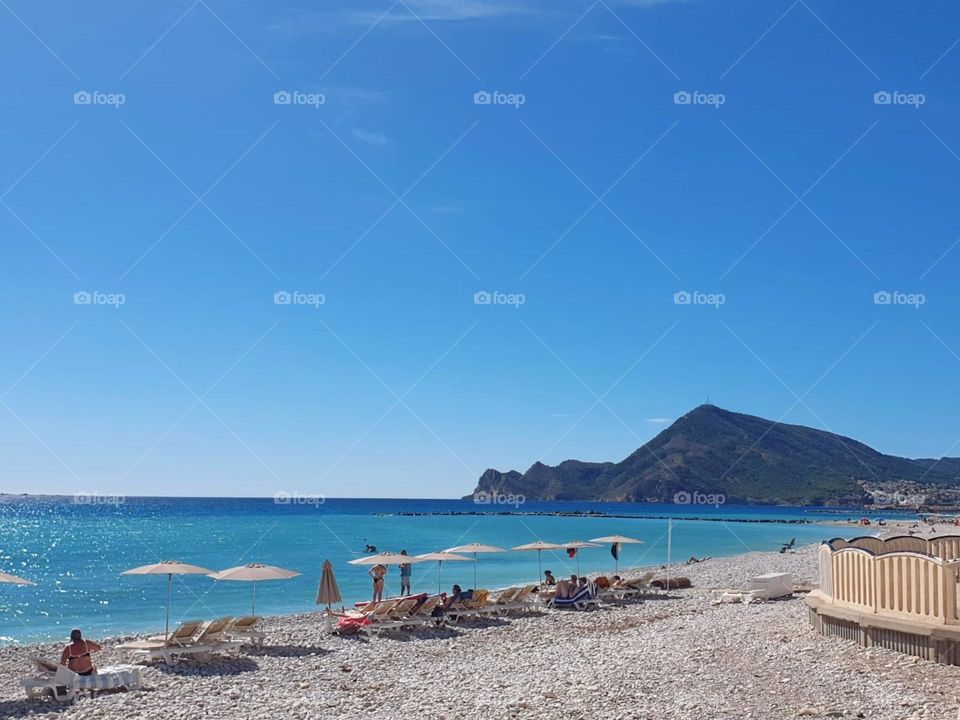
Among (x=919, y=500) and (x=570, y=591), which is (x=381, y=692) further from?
(x=919, y=500)

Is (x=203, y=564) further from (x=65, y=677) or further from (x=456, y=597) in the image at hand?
(x=65, y=677)

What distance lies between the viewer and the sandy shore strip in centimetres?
964

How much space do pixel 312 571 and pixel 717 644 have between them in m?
35.0

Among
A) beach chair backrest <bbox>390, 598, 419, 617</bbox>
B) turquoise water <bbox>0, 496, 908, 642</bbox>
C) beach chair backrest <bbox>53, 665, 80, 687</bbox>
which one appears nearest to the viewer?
beach chair backrest <bbox>53, 665, 80, 687</bbox>

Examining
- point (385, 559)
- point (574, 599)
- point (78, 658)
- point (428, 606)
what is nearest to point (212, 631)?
point (78, 658)

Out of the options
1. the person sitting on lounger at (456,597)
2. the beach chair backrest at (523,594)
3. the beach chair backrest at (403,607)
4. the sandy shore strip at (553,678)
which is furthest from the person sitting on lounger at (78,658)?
the beach chair backrest at (523,594)

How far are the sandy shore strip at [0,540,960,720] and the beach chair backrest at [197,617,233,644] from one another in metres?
0.49

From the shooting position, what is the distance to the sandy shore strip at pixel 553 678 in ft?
31.6

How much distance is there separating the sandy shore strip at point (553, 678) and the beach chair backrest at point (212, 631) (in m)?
0.49

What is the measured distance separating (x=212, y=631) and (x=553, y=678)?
6.41m

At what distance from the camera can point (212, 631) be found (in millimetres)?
14992

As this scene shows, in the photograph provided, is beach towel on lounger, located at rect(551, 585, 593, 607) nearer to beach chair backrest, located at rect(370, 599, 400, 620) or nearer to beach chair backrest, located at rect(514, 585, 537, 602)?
beach chair backrest, located at rect(514, 585, 537, 602)

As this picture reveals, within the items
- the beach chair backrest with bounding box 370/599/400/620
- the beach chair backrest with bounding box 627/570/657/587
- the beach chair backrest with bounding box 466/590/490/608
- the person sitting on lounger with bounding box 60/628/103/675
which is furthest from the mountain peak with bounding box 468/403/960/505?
the person sitting on lounger with bounding box 60/628/103/675

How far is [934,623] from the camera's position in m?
10.4
